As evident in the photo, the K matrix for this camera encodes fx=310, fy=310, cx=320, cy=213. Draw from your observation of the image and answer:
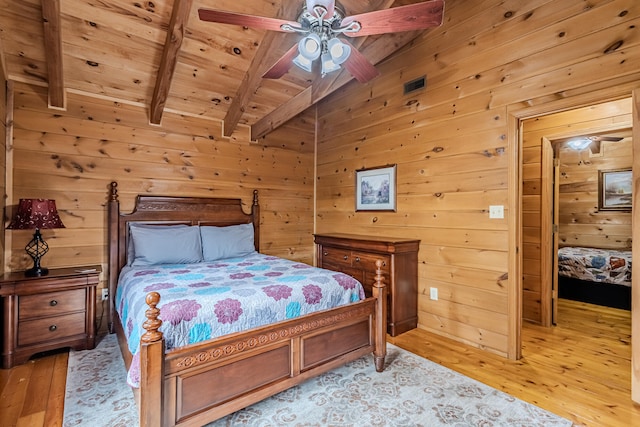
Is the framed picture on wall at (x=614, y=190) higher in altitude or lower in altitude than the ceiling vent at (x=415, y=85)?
lower

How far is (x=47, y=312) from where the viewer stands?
252 centimetres

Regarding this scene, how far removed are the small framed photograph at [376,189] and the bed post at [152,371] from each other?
282 centimetres

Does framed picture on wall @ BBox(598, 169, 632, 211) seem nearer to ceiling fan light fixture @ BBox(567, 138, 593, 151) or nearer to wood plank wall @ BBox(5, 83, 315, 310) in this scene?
ceiling fan light fixture @ BBox(567, 138, 593, 151)

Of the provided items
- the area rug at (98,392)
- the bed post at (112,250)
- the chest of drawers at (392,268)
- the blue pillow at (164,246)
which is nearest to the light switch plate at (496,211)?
the chest of drawers at (392,268)

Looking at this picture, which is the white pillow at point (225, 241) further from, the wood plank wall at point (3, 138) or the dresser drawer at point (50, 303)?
the wood plank wall at point (3, 138)

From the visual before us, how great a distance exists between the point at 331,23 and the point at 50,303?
3.04 meters

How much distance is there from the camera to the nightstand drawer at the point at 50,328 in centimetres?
244

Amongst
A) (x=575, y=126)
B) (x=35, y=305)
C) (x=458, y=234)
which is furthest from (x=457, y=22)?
(x=35, y=305)

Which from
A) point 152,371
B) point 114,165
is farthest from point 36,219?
point 152,371

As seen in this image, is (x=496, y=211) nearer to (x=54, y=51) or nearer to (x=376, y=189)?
(x=376, y=189)

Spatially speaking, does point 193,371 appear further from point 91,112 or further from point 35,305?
point 91,112

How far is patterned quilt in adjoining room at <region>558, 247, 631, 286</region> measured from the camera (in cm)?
388

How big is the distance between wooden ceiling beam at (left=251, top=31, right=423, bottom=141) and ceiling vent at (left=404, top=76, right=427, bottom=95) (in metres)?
0.39

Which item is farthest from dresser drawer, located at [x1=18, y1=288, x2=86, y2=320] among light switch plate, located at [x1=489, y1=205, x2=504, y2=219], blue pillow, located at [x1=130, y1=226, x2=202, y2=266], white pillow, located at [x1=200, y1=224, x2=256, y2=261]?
light switch plate, located at [x1=489, y1=205, x2=504, y2=219]
